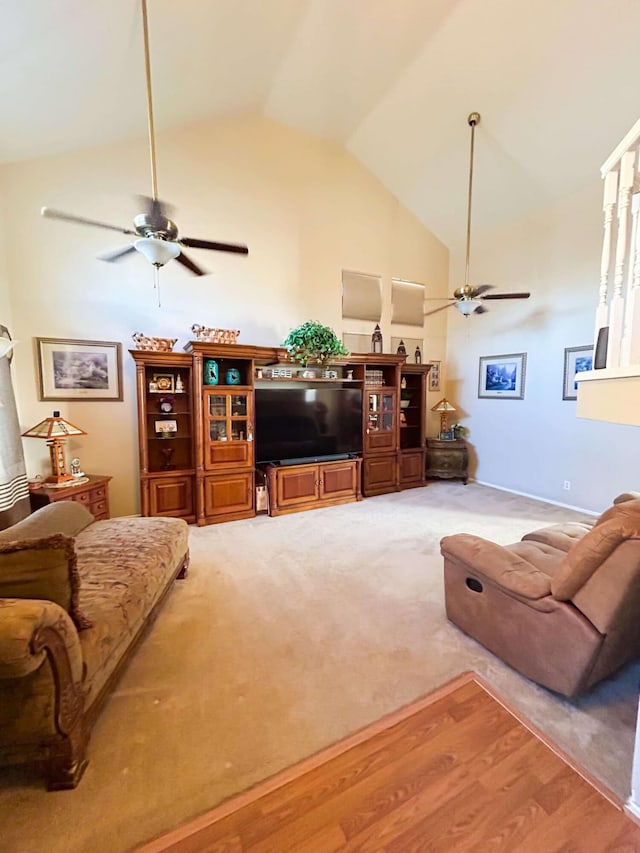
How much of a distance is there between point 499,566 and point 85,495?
3670 mm

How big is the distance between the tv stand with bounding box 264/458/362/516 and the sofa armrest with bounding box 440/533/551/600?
257cm

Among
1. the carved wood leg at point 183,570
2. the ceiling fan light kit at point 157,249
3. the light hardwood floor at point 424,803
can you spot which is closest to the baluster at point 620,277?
the light hardwood floor at point 424,803

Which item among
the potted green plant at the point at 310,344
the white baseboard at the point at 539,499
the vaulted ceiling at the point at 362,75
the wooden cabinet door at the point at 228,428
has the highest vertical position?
the vaulted ceiling at the point at 362,75

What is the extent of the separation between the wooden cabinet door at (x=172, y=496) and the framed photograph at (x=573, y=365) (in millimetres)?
4860

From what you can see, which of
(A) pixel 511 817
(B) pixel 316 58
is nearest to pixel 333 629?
(A) pixel 511 817

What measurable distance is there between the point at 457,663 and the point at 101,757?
5.72ft

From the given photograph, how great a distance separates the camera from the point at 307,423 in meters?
4.86

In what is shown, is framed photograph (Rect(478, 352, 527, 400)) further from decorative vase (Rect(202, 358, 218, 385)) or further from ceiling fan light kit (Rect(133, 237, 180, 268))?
ceiling fan light kit (Rect(133, 237, 180, 268))

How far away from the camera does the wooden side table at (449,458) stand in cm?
589

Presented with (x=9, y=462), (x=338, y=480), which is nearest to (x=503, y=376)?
(x=338, y=480)

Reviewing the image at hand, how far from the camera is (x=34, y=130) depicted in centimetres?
324

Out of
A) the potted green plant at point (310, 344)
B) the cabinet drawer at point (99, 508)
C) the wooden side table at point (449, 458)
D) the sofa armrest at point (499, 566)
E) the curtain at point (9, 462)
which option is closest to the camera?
the sofa armrest at point (499, 566)

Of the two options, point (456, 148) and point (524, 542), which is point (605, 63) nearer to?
point (456, 148)

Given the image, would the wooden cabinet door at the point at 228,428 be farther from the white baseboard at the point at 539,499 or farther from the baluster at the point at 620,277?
the white baseboard at the point at 539,499
